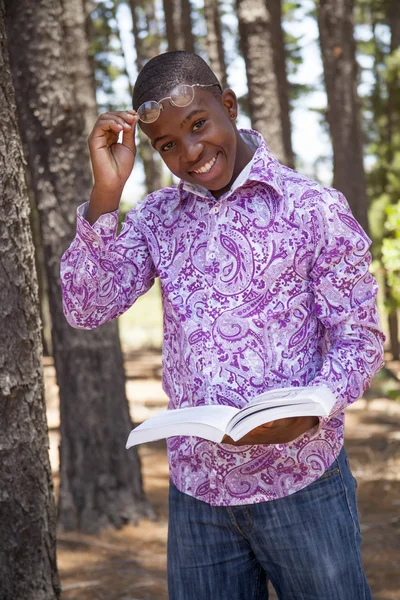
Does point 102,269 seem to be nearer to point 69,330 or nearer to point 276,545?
point 276,545

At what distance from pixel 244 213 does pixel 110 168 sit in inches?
15.6

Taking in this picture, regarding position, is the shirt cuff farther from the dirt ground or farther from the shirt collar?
the dirt ground

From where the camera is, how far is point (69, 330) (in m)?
5.84

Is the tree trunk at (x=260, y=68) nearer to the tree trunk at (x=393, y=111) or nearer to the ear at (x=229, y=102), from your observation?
the tree trunk at (x=393, y=111)

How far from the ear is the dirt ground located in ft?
10.6

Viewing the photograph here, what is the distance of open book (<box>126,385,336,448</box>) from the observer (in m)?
1.89

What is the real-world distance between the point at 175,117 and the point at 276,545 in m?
1.17

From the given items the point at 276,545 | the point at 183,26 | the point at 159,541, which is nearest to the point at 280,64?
the point at 183,26

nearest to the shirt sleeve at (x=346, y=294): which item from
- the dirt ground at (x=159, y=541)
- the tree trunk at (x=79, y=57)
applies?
the dirt ground at (x=159, y=541)

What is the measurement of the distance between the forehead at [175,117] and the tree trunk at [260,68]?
6028mm

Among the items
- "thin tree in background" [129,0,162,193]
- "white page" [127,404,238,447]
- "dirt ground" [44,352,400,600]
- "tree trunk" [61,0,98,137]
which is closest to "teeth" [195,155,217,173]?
"white page" [127,404,238,447]

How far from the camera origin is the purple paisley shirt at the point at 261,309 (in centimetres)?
217

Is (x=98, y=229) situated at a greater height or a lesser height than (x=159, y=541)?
greater

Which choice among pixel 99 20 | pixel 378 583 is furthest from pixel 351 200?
pixel 99 20
